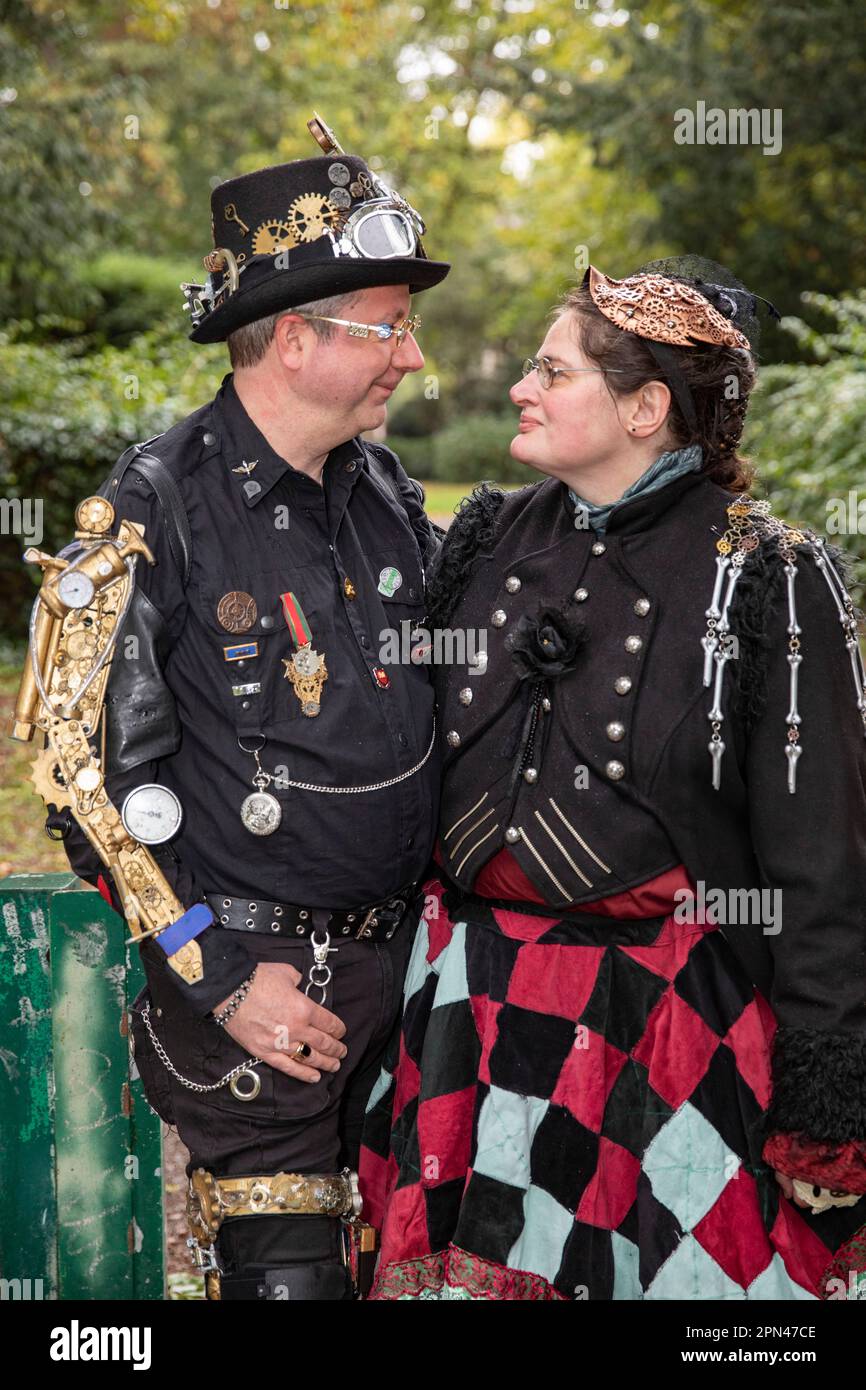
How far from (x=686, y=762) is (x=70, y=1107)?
1697 millimetres

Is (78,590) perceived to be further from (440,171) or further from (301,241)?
(440,171)

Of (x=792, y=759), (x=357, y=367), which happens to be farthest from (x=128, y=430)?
(x=792, y=759)

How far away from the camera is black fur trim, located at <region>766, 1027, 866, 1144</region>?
2412 mm

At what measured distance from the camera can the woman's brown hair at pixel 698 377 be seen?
2658mm

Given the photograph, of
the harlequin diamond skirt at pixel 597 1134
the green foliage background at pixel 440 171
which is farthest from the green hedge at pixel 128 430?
the harlequin diamond skirt at pixel 597 1134

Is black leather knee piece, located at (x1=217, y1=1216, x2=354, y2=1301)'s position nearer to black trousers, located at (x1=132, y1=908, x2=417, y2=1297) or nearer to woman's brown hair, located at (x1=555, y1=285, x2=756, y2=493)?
black trousers, located at (x1=132, y1=908, x2=417, y2=1297)

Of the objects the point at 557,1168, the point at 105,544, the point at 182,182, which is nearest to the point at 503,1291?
the point at 557,1168

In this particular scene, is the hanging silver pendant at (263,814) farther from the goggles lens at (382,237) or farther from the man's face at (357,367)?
the goggles lens at (382,237)

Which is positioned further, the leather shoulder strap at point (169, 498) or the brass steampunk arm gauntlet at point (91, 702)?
the leather shoulder strap at point (169, 498)

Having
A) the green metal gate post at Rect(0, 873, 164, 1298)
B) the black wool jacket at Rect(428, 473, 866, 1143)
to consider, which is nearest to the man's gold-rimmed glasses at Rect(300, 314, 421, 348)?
the black wool jacket at Rect(428, 473, 866, 1143)

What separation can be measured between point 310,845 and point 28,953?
95 centimetres

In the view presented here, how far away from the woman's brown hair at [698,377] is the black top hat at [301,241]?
309 millimetres

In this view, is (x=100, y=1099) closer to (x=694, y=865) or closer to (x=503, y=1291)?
(x=503, y=1291)

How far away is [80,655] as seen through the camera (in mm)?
2525
